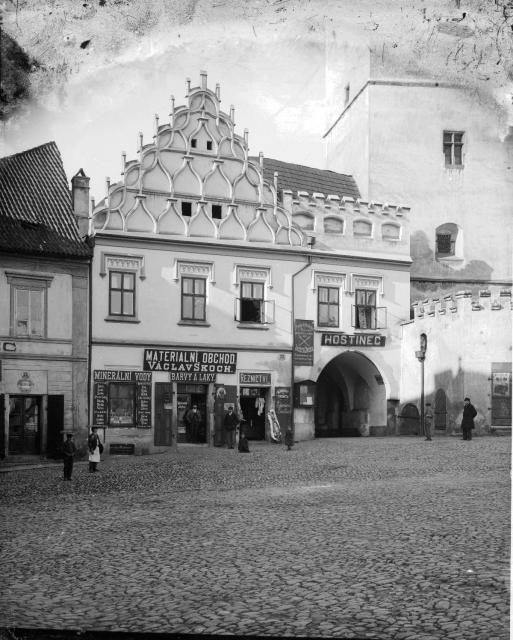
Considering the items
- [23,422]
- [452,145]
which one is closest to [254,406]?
[23,422]

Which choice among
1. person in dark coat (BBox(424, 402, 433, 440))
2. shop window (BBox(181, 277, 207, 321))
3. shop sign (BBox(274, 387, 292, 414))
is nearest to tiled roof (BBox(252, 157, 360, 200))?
shop window (BBox(181, 277, 207, 321))

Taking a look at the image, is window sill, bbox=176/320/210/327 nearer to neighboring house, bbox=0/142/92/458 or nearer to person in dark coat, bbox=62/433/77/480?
neighboring house, bbox=0/142/92/458

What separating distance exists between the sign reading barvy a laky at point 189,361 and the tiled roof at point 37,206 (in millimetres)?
1861

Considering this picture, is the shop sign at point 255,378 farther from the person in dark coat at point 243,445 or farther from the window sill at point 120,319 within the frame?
the window sill at point 120,319

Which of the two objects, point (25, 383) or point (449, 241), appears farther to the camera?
point (449, 241)

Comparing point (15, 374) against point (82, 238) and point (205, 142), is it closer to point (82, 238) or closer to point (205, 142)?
point (82, 238)

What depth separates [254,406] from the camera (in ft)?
49.5

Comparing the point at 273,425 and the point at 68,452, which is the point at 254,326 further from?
the point at 68,452

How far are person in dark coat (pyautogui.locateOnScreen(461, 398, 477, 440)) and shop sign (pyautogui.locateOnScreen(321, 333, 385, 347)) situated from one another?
653cm

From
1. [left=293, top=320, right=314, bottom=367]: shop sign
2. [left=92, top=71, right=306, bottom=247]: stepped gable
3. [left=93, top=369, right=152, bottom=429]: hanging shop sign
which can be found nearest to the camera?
[left=93, top=369, right=152, bottom=429]: hanging shop sign

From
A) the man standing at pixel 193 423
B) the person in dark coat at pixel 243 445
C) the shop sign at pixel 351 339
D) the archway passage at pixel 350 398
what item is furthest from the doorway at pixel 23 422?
the shop sign at pixel 351 339

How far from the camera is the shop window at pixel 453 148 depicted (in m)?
7.78

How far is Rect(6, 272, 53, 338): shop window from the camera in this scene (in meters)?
8.79

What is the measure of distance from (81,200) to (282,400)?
6.56m
